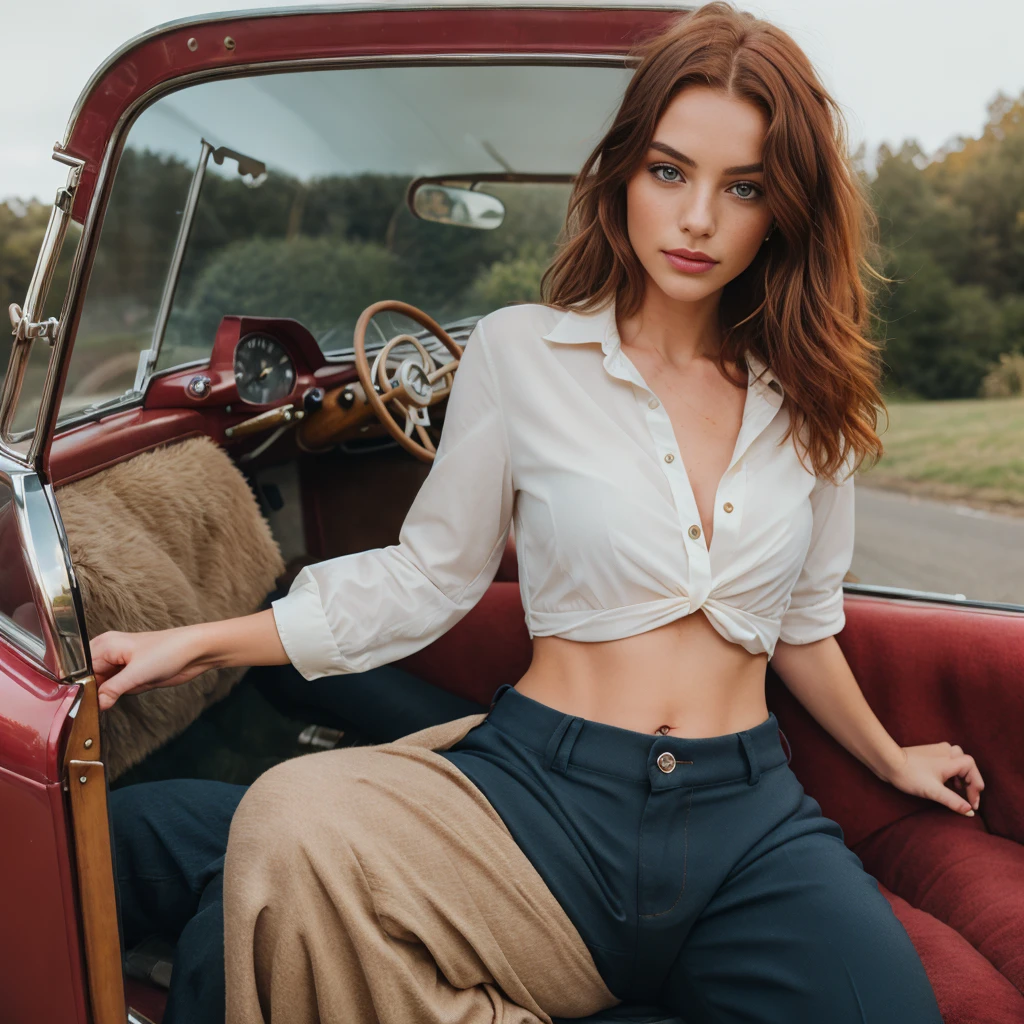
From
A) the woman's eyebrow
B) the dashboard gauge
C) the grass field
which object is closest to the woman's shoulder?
the woman's eyebrow

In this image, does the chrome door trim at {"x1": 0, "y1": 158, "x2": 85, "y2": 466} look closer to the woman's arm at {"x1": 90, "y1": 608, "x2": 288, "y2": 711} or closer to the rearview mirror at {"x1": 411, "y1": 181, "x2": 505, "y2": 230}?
the woman's arm at {"x1": 90, "y1": 608, "x2": 288, "y2": 711}

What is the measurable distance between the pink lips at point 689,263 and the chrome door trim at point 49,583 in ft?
3.00

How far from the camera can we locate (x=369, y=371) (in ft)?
8.73

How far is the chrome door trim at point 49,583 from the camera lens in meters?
1.12

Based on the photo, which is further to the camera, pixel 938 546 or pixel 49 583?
pixel 938 546

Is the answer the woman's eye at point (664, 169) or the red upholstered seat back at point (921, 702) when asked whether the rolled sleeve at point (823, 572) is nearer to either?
the red upholstered seat back at point (921, 702)

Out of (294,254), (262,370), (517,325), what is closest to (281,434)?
(262,370)

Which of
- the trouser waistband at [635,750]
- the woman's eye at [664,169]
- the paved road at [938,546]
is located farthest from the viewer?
the paved road at [938,546]

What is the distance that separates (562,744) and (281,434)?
166 centimetres

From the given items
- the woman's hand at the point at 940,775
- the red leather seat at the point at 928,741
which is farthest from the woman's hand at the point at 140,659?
the woman's hand at the point at 940,775

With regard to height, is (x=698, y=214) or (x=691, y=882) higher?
(x=698, y=214)

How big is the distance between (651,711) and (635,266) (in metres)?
0.73

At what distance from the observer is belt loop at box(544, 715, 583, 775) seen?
137cm

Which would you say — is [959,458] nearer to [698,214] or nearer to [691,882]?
[698,214]
